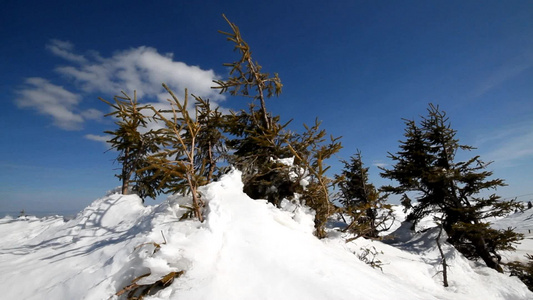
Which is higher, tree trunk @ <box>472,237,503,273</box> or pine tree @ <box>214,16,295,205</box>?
pine tree @ <box>214,16,295,205</box>

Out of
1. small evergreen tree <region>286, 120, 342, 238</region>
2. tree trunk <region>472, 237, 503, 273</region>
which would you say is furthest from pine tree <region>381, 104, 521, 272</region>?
small evergreen tree <region>286, 120, 342, 238</region>

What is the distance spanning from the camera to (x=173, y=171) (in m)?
3.01

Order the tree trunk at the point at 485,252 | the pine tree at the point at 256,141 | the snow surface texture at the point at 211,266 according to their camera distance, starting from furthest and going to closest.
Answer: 1. the tree trunk at the point at 485,252
2. the pine tree at the point at 256,141
3. the snow surface texture at the point at 211,266

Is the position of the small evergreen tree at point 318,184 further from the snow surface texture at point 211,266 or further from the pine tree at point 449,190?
the pine tree at point 449,190

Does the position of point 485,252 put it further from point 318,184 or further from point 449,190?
point 318,184

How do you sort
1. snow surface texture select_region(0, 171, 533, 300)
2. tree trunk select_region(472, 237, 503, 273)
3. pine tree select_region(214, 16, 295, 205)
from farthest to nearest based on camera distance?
tree trunk select_region(472, 237, 503, 273) < pine tree select_region(214, 16, 295, 205) < snow surface texture select_region(0, 171, 533, 300)

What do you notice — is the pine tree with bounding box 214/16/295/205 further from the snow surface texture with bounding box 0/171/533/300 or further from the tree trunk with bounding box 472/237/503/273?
the tree trunk with bounding box 472/237/503/273

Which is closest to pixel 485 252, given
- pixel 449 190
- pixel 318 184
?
pixel 449 190

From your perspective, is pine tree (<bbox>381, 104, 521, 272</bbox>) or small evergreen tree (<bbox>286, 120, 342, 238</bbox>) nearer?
small evergreen tree (<bbox>286, 120, 342, 238</bbox>)

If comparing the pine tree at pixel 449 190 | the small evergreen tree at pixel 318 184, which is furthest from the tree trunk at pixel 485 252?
the small evergreen tree at pixel 318 184

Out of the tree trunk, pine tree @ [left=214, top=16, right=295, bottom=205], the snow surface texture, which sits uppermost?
pine tree @ [left=214, top=16, right=295, bottom=205]

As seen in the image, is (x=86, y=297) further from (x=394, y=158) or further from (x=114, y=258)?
(x=394, y=158)

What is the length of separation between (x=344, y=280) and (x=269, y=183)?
482 centimetres

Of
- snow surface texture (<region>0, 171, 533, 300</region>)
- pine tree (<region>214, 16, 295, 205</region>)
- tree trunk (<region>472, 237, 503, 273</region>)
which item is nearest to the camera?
snow surface texture (<region>0, 171, 533, 300</region>)
